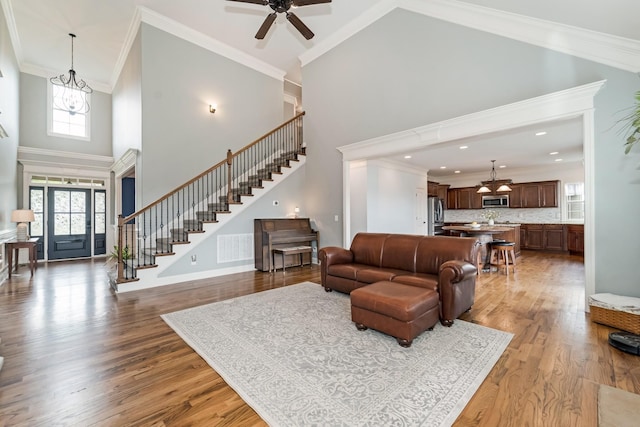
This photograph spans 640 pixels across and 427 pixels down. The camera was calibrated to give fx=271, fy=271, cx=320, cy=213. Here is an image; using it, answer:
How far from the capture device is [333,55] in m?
6.61

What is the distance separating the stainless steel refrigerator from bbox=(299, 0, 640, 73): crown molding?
Answer: 19.7ft

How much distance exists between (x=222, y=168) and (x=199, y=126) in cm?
112

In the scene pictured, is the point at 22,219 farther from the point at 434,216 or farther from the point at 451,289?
the point at 434,216

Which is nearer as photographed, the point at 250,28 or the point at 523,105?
the point at 523,105

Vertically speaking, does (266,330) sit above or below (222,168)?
below

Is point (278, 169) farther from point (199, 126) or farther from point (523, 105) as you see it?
point (523, 105)

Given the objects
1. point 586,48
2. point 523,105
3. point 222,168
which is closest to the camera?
point 586,48

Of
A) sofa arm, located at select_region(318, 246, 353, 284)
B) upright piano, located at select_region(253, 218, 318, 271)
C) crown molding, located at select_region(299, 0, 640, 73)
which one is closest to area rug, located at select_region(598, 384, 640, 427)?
sofa arm, located at select_region(318, 246, 353, 284)

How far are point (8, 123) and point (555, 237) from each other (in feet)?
48.6

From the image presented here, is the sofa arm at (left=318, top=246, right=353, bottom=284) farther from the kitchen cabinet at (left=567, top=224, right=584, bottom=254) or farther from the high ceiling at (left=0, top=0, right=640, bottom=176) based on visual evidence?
the kitchen cabinet at (left=567, top=224, right=584, bottom=254)

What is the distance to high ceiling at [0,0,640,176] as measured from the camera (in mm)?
5465

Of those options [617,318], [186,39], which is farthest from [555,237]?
[186,39]

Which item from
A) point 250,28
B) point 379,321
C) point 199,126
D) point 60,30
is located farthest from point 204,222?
point 60,30

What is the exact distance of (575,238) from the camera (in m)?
8.23
